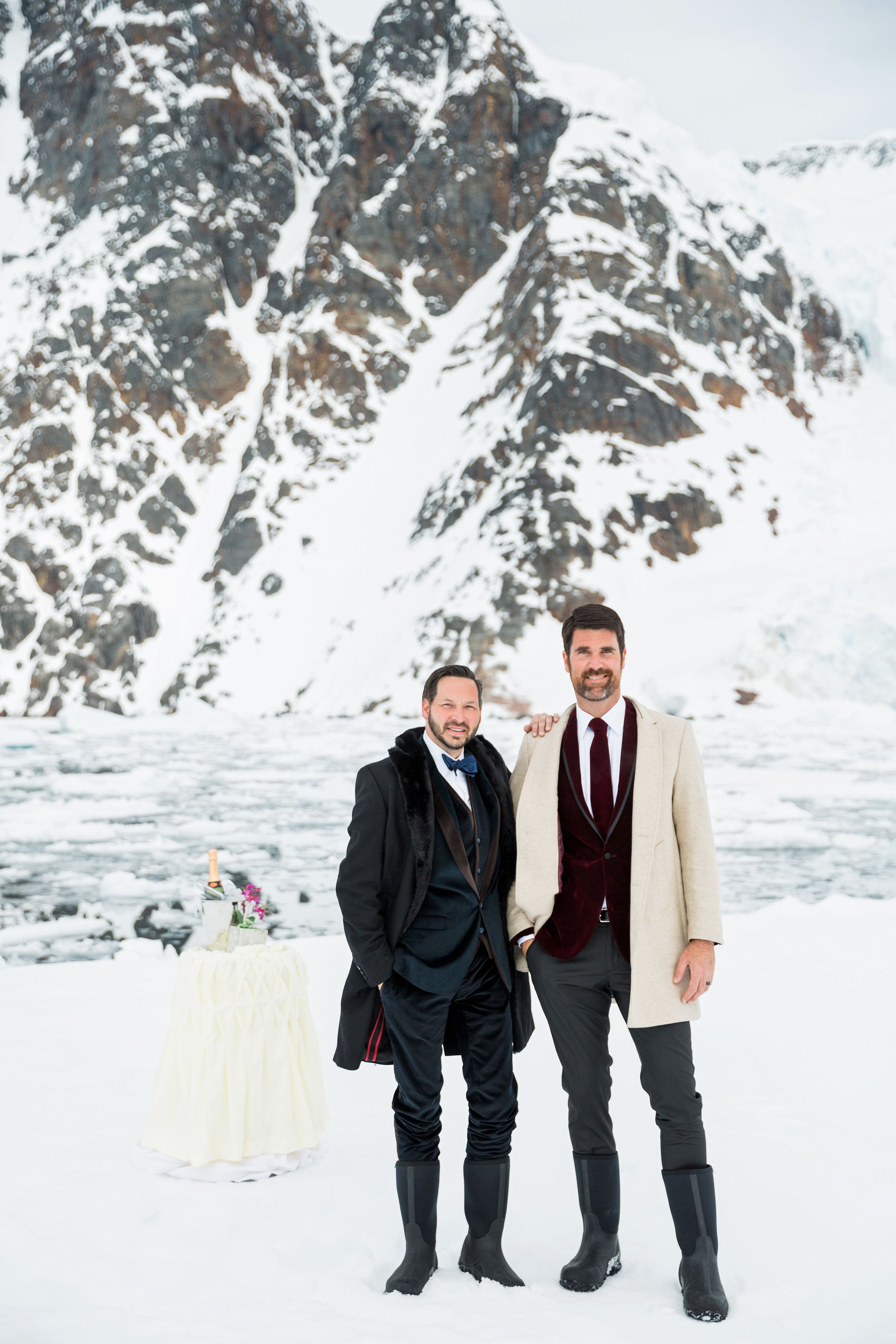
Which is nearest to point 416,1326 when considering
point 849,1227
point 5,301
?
point 849,1227

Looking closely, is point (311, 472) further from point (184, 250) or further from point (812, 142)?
point (812, 142)

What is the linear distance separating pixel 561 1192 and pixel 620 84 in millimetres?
82747

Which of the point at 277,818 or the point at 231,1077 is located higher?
the point at 231,1077

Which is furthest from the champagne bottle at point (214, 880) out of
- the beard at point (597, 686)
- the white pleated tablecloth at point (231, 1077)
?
the beard at point (597, 686)

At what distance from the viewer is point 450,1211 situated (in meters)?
3.84

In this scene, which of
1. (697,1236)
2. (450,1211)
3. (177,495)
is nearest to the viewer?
(697,1236)

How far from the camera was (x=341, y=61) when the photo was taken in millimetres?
93000

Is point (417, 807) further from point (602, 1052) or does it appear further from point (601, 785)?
point (602, 1052)

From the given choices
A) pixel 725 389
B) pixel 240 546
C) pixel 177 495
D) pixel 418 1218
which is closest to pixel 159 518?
pixel 177 495

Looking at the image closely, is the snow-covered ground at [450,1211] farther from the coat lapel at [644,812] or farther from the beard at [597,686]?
the beard at [597,686]

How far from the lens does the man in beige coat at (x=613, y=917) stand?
3.22 metres

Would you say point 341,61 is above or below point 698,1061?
above

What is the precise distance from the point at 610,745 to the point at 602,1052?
3.23 ft

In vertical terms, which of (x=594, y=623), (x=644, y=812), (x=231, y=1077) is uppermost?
(x=594, y=623)
